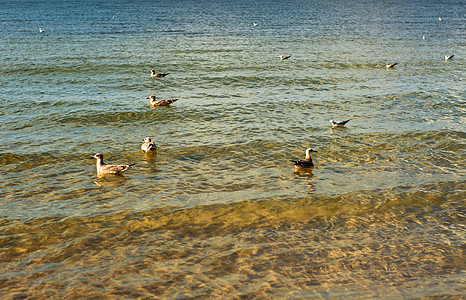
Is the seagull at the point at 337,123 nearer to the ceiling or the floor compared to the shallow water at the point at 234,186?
nearer to the ceiling

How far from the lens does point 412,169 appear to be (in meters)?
16.0

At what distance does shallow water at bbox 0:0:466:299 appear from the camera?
1005 cm

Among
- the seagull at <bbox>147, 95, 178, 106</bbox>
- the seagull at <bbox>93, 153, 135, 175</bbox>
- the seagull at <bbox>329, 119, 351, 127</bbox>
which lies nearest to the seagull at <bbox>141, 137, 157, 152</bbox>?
the seagull at <bbox>93, 153, 135, 175</bbox>

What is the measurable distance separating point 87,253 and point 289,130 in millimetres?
12129

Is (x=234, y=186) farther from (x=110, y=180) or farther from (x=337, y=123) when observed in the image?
(x=337, y=123)

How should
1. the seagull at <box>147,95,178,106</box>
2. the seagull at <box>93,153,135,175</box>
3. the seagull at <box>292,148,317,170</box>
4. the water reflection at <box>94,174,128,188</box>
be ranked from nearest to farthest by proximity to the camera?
the water reflection at <box>94,174,128,188</box>, the seagull at <box>93,153,135,175</box>, the seagull at <box>292,148,317,170</box>, the seagull at <box>147,95,178,106</box>

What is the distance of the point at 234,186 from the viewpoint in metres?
14.9

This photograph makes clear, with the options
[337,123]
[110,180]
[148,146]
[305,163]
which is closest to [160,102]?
[148,146]

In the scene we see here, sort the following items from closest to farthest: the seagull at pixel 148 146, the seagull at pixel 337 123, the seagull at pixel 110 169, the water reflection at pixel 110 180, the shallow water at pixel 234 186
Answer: the shallow water at pixel 234 186, the water reflection at pixel 110 180, the seagull at pixel 110 169, the seagull at pixel 148 146, the seagull at pixel 337 123

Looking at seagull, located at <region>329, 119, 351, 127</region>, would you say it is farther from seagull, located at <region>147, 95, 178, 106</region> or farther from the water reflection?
the water reflection

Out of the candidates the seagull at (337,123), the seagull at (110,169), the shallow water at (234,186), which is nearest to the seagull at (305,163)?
the shallow water at (234,186)

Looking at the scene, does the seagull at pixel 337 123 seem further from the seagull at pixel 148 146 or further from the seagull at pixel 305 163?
the seagull at pixel 148 146

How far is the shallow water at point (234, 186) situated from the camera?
1005 cm

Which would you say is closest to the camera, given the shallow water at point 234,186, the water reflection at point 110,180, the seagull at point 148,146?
the shallow water at point 234,186
